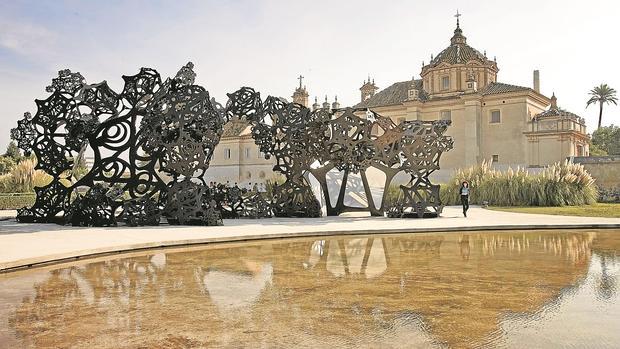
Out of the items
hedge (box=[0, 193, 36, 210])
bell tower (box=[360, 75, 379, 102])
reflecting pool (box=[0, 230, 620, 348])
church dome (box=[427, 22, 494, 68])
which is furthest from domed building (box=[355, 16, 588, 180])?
reflecting pool (box=[0, 230, 620, 348])

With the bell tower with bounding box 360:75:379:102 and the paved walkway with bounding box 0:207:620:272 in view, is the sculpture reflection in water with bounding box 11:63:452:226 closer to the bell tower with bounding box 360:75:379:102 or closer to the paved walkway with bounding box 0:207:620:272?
the paved walkway with bounding box 0:207:620:272

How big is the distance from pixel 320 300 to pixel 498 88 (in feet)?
149

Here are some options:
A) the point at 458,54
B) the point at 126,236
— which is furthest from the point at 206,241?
the point at 458,54

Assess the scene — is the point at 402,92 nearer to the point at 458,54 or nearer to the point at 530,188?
the point at 458,54

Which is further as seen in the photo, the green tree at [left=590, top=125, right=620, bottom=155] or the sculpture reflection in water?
the green tree at [left=590, top=125, right=620, bottom=155]

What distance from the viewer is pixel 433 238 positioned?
40.4 ft

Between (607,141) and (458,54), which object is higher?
(458,54)

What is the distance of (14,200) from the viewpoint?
74.7ft

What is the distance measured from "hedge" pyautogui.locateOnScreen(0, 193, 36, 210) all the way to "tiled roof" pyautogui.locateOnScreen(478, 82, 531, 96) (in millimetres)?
37326

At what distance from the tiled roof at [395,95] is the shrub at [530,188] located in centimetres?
2462

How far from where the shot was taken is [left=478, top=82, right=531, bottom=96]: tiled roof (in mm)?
45228

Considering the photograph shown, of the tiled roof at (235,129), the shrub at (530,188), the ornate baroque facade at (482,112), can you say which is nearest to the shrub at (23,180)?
the shrub at (530,188)

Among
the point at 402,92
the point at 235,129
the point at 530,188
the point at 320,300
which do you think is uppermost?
the point at 402,92

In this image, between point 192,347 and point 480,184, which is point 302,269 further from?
point 480,184
